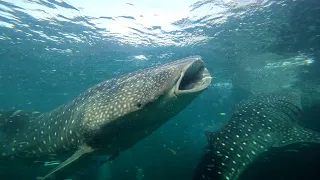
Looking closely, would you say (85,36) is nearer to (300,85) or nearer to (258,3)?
(258,3)

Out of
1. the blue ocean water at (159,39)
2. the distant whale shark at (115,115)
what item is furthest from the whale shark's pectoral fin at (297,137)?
the blue ocean water at (159,39)

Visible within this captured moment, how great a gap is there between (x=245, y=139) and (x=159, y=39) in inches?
468

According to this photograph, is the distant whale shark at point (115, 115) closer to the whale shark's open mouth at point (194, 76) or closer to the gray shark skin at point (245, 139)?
the whale shark's open mouth at point (194, 76)

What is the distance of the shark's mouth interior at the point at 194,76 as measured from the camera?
366cm

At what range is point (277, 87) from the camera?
30219 millimetres

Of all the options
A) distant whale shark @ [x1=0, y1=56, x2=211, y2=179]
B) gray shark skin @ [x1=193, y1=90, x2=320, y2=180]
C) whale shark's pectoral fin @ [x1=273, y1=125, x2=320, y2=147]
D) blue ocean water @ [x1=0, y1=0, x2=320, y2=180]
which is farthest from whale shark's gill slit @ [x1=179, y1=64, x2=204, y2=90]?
blue ocean water @ [x1=0, y1=0, x2=320, y2=180]

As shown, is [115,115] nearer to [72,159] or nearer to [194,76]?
[72,159]

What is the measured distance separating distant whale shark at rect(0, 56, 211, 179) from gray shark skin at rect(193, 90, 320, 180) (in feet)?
4.62

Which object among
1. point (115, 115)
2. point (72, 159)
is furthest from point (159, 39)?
point (72, 159)

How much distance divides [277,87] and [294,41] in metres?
16.6

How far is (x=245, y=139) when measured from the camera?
5676mm

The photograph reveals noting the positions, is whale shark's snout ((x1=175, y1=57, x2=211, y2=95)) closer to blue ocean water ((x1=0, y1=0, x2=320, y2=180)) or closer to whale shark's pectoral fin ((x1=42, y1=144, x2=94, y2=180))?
whale shark's pectoral fin ((x1=42, y1=144, x2=94, y2=180))

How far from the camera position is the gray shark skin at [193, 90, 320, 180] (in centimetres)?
443

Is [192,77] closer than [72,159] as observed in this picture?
Yes
